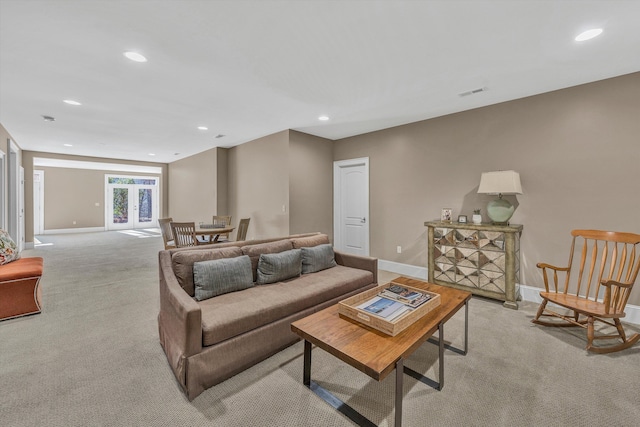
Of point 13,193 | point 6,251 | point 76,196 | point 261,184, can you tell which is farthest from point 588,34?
point 76,196

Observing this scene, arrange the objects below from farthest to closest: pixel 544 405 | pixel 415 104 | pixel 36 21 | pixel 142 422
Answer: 1. pixel 415 104
2. pixel 36 21
3. pixel 544 405
4. pixel 142 422

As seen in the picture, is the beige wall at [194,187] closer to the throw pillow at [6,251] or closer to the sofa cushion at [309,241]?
the throw pillow at [6,251]

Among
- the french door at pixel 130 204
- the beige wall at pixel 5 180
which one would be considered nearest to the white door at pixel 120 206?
the french door at pixel 130 204

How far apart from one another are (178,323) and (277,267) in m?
1.10

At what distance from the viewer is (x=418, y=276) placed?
4.41 m

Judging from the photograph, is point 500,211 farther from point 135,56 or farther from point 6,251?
point 6,251

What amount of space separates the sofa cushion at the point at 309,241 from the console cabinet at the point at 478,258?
60.6 inches

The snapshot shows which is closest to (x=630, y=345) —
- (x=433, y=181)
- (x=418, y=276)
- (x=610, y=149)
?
(x=610, y=149)

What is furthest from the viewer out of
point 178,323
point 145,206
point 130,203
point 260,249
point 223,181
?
point 145,206

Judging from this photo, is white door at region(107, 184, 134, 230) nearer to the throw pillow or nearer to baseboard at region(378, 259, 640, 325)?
the throw pillow

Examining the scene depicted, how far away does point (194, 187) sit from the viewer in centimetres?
768

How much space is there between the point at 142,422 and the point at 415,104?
4.10 m

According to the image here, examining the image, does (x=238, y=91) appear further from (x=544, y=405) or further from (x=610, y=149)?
(x=610, y=149)

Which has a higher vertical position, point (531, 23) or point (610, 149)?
point (531, 23)
